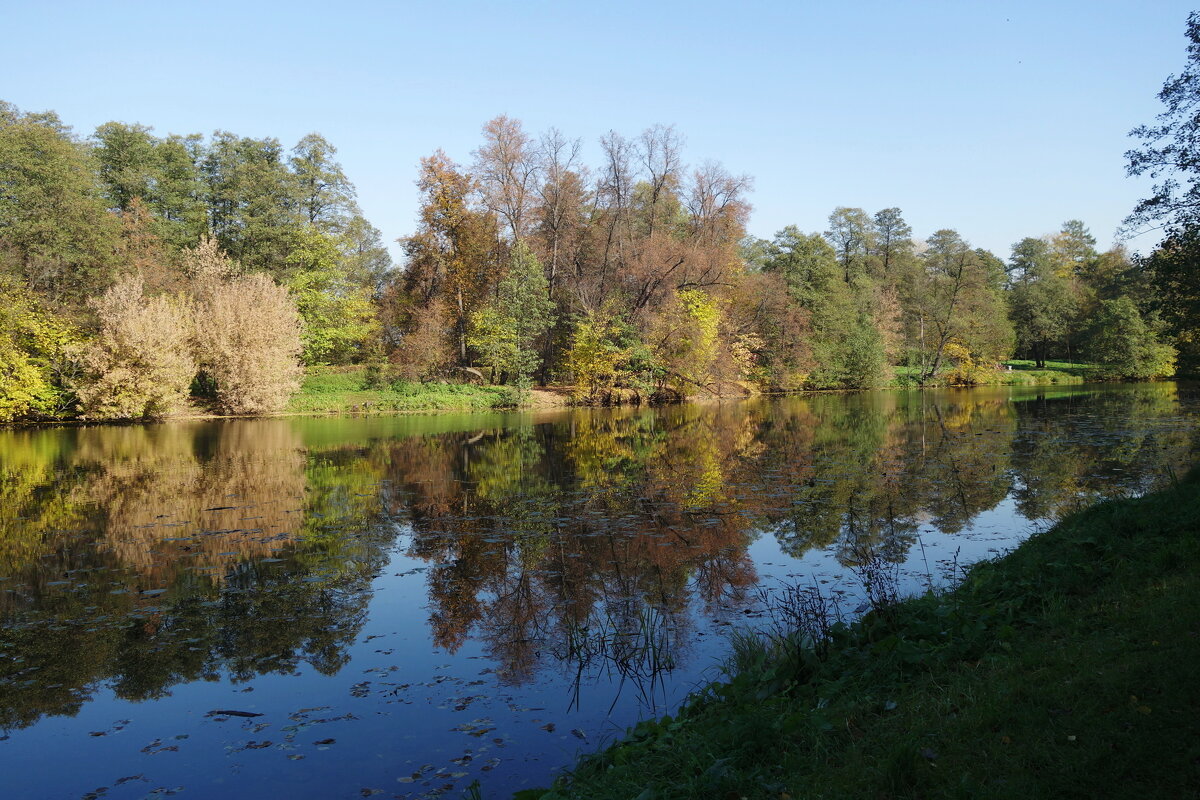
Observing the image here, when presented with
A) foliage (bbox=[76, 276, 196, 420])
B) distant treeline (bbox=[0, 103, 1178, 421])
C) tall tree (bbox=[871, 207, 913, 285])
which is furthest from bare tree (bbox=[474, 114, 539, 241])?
tall tree (bbox=[871, 207, 913, 285])

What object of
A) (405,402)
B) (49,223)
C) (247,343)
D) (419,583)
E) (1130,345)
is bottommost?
(419,583)

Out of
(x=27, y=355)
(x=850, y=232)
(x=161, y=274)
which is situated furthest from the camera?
(x=850, y=232)

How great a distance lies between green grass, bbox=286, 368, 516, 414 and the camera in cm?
3988

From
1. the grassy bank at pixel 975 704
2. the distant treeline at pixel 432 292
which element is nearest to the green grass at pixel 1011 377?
the distant treeline at pixel 432 292

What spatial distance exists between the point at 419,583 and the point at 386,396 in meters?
33.6

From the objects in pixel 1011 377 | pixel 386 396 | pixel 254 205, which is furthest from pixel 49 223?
pixel 1011 377

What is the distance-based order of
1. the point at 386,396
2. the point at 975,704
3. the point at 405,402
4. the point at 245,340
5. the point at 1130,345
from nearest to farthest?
the point at 975,704, the point at 245,340, the point at 405,402, the point at 386,396, the point at 1130,345

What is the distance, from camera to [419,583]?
9.31 metres

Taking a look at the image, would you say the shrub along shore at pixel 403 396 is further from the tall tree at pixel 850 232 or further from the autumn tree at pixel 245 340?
the tall tree at pixel 850 232

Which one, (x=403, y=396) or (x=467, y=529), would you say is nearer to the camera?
(x=467, y=529)

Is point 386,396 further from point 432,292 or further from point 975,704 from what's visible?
point 975,704

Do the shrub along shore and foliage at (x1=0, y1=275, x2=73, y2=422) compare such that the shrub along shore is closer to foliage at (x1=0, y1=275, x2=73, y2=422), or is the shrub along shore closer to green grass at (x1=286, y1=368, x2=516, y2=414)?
green grass at (x1=286, y1=368, x2=516, y2=414)

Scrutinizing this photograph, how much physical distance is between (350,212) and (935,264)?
56.3 meters

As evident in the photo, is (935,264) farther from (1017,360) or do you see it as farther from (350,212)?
(350,212)
